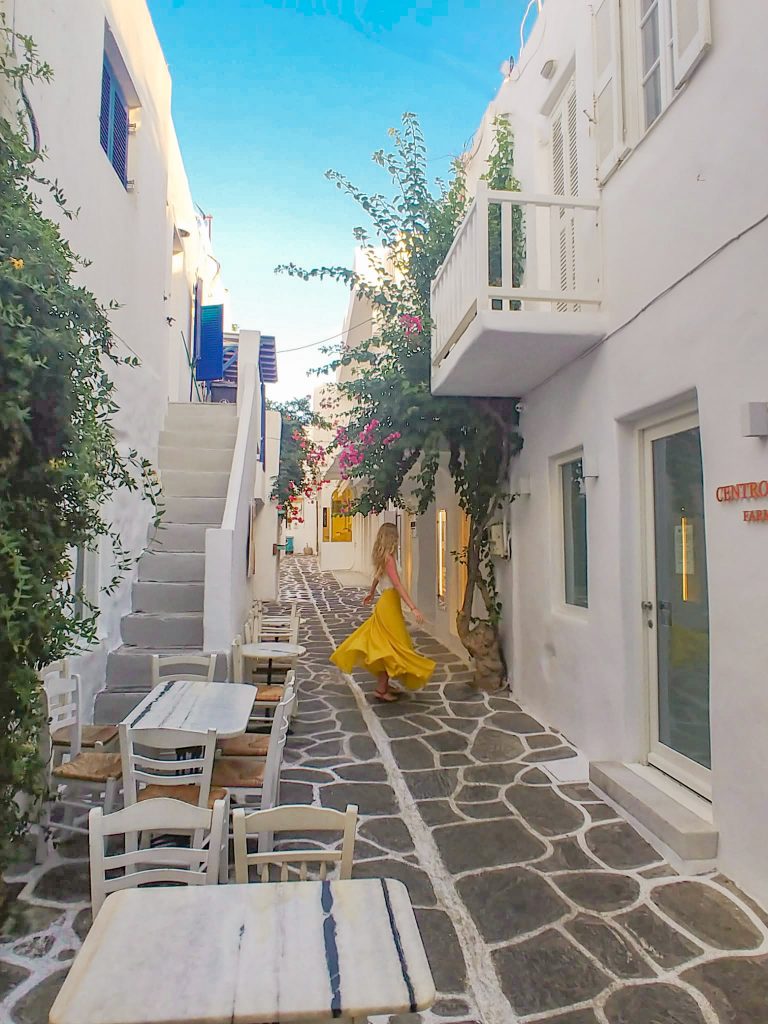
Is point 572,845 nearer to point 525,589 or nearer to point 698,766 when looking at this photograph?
point 698,766

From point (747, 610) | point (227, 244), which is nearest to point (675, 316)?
point (747, 610)

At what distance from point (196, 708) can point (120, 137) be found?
5.94 m

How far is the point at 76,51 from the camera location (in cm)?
496

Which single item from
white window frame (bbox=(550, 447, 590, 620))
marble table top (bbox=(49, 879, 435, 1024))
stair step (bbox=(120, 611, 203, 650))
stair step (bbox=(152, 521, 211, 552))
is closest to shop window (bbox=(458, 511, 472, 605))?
white window frame (bbox=(550, 447, 590, 620))

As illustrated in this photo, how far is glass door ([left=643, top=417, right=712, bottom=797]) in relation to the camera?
395 cm

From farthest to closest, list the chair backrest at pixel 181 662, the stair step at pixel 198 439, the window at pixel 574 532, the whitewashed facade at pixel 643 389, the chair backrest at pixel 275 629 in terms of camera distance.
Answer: the stair step at pixel 198 439 → the chair backrest at pixel 275 629 → the window at pixel 574 532 → the chair backrest at pixel 181 662 → the whitewashed facade at pixel 643 389

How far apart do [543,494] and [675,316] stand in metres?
2.51

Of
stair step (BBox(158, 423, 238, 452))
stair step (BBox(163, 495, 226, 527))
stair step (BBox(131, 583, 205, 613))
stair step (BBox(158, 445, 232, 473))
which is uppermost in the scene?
stair step (BBox(158, 423, 238, 452))

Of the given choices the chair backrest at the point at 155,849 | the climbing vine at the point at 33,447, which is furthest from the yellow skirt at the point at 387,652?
the chair backrest at the point at 155,849

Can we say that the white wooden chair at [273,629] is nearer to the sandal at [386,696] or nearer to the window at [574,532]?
the sandal at [386,696]

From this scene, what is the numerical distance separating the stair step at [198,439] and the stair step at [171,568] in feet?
7.13

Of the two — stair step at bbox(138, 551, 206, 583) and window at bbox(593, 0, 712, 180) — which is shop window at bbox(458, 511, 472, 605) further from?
window at bbox(593, 0, 712, 180)

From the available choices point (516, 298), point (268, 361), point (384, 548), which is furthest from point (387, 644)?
point (268, 361)

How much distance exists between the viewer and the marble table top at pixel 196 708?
355 centimetres
